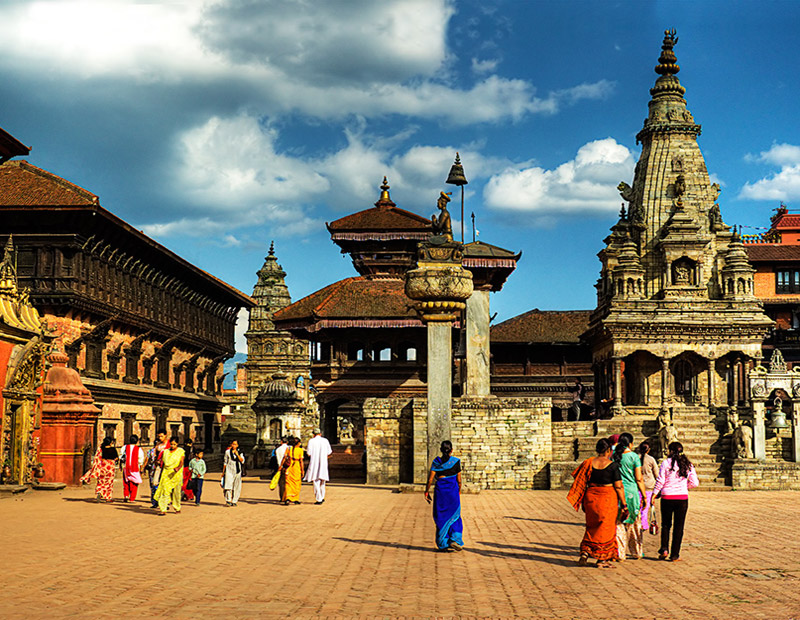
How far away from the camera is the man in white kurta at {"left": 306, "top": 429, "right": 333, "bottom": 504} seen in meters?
20.2

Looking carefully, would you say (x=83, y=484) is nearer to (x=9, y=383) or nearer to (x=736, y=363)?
(x=9, y=383)

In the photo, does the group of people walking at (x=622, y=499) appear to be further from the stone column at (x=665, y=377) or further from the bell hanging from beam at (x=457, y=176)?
the stone column at (x=665, y=377)

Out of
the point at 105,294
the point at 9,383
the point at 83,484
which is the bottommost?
the point at 83,484

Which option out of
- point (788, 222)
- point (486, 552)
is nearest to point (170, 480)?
point (486, 552)

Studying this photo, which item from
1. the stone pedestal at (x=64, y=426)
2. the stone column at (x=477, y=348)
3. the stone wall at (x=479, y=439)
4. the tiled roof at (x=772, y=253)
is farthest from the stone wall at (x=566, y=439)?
the tiled roof at (x=772, y=253)

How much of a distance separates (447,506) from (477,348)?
1719cm

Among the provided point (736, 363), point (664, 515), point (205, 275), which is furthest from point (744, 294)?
point (664, 515)

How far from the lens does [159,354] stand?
140ft

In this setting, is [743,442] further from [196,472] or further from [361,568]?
[361,568]

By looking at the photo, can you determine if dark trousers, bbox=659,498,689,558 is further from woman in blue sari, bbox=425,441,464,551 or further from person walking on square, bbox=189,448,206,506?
person walking on square, bbox=189,448,206,506

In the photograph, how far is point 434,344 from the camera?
22000 millimetres

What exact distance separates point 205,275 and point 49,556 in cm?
3584

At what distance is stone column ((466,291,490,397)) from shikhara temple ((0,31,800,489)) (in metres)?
0.07

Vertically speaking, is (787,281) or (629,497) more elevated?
(787,281)
